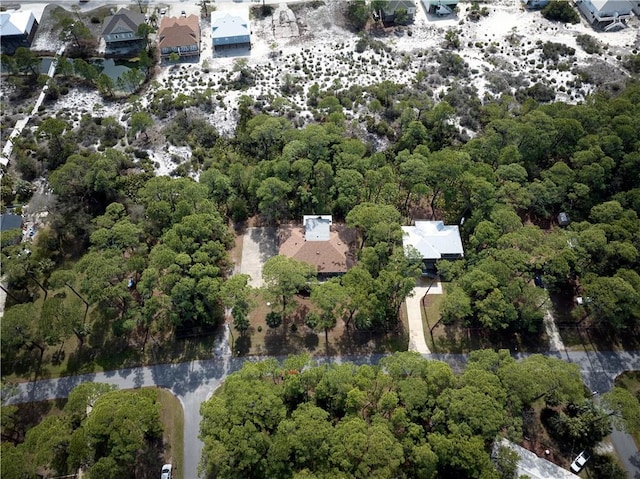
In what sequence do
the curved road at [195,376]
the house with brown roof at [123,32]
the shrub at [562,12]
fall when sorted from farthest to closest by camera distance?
the shrub at [562,12] → the house with brown roof at [123,32] → the curved road at [195,376]

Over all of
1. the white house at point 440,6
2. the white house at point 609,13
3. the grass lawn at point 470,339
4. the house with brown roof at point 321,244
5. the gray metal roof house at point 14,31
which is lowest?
the grass lawn at point 470,339

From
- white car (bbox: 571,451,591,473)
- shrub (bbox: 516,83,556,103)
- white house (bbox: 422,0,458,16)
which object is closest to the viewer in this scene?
white car (bbox: 571,451,591,473)

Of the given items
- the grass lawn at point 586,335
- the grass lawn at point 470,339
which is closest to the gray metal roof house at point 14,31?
the grass lawn at point 470,339

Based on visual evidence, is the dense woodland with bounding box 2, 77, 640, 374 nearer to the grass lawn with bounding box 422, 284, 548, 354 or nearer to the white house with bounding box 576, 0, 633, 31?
the grass lawn with bounding box 422, 284, 548, 354

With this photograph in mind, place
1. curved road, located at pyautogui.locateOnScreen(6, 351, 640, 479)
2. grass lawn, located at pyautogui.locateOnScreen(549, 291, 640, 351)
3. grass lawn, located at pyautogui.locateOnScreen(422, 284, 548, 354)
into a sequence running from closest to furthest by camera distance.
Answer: curved road, located at pyautogui.locateOnScreen(6, 351, 640, 479) → grass lawn, located at pyautogui.locateOnScreen(422, 284, 548, 354) → grass lawn, located at pyautogui.locateOnScreen(549, 291, 640, 351)

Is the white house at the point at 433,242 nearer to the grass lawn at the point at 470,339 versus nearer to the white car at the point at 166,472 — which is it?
the grass lawn at the point at 470,339

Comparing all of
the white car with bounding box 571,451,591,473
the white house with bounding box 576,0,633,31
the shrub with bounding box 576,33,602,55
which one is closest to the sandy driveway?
the white car with bounding box 571,451,591,473

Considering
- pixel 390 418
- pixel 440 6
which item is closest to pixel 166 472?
pixel 390 418
